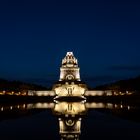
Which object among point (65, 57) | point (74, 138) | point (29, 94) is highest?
point (65, 57)

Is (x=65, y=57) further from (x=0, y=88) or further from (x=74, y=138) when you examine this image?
(x=74, y=138)

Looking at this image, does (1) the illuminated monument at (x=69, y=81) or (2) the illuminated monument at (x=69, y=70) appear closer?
(1) the illuminated monument at (x=69, y=81)

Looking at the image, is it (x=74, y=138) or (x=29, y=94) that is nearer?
(x=74, y=138)

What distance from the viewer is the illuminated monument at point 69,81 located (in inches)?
3693

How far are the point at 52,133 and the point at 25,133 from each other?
1.50 metres

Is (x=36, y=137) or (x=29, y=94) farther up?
(x=29, y=94)

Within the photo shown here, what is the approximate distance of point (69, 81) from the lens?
97375 mm

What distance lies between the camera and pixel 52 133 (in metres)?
23.1

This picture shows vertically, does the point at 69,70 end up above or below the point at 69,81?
above

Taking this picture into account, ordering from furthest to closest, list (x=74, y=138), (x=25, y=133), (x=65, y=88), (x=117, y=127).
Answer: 1. (x=65, y=88)
2. (x=117, y=127)
3. (x=25, y=133)
4. (x=74, y=138)

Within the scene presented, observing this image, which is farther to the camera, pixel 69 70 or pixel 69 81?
pixel 69 70

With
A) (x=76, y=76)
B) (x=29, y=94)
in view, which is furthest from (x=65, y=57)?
(x=29, y=94)

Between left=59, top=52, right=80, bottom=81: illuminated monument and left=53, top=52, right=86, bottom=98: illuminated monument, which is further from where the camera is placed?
left=59, top=52, right=80, bottom=81: illuminated monument

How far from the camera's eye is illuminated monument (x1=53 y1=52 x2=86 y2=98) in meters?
93.8
